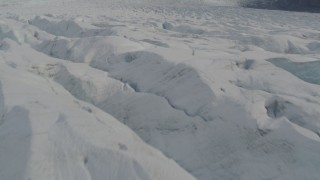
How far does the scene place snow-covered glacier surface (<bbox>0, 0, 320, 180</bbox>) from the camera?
9.05 ft

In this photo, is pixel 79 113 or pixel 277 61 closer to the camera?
pixel 79 113

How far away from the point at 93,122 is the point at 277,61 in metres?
2.56

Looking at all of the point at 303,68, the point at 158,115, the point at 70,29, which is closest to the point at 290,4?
the point at 70,29

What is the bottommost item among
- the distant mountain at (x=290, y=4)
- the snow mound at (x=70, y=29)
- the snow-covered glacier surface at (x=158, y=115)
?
the distant mountain at (x=290, y=4)

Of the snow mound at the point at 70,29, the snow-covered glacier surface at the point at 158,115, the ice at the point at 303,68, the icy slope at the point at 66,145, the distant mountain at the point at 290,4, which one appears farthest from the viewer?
the distant mountain at the point at 290,4

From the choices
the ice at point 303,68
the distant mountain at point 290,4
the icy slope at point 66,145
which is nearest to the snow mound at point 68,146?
the icy slope at point 66,145

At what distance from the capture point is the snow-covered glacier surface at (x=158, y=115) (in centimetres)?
276

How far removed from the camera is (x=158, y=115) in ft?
12.1

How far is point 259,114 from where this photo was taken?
3.38 metres

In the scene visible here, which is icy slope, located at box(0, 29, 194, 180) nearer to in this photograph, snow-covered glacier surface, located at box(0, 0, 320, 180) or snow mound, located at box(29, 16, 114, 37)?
snow-covered glacier surface, located at box(0, 0, 320, 180)

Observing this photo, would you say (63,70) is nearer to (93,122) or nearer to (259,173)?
(93,122)

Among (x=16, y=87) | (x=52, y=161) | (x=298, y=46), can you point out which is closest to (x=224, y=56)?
(x=298, y=46)

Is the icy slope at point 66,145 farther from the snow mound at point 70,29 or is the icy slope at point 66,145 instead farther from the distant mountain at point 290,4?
the distant mountain at point 290,4

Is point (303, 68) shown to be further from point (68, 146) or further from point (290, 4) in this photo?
point (290, 4)
